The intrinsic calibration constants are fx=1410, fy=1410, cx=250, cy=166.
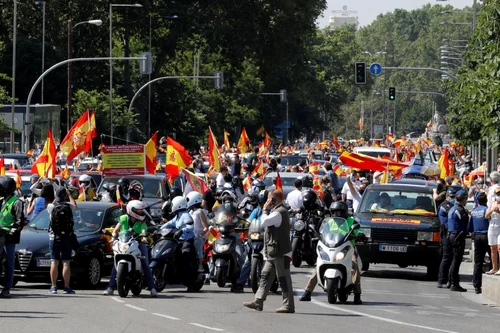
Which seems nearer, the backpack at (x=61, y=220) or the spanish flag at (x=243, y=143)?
the backpack at (x=61, y=220)

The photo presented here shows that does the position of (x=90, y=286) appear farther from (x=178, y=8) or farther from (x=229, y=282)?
(x=178, y=8)

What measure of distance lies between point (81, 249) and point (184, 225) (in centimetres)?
167

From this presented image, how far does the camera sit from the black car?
2098 cm

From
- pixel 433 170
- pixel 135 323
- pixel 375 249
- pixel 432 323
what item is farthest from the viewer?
pixel 433 170

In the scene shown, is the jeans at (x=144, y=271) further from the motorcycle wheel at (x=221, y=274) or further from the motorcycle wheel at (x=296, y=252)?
the motorcycle wheel at (x=296, y=252)

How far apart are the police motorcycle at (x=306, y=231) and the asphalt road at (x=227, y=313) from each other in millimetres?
3666

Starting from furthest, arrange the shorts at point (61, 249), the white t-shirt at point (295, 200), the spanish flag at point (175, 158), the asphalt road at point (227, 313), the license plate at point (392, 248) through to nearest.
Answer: the spanish flag at point (175, 158) → the white t-shirt at point (295, 200) → the license plate at point (392, 248) → the shorts at point (61, 249) → the asphalt road at point (227, 313)

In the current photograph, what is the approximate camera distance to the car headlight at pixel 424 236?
982 inches

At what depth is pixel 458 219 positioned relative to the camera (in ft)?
75.2

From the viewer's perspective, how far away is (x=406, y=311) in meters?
18.7

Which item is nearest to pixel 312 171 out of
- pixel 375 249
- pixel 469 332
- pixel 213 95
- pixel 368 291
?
pixel 375 249

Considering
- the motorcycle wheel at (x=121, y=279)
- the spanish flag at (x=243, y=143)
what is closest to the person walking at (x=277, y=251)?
the motorcycle wheel at (x=121, y=279)

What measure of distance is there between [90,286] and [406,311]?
17.2 feet

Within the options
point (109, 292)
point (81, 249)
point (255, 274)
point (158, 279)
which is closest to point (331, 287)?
point (255, 274)
